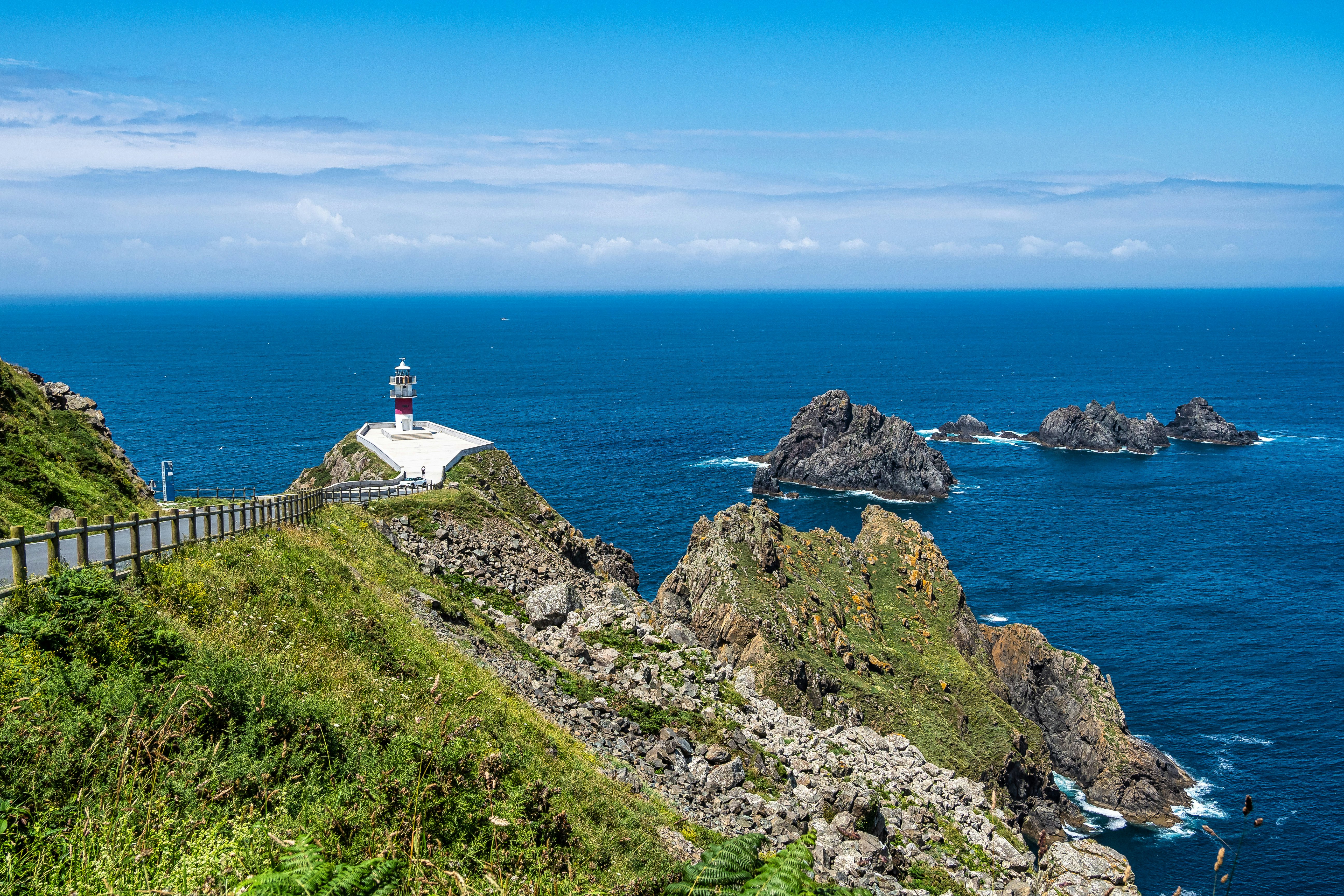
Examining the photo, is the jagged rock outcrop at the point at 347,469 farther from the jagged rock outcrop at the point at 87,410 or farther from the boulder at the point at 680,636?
the boulder at the point at 680,636

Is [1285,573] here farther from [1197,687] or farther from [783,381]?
[783,381]

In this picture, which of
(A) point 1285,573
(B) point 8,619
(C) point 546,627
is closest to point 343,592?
(B) point 8,619

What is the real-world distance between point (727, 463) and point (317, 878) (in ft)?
331

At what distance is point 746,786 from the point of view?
2311 centimetres

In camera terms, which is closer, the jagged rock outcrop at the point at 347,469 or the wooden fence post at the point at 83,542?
the wooden fence post at the point at 83,542

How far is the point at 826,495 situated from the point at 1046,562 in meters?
27.6

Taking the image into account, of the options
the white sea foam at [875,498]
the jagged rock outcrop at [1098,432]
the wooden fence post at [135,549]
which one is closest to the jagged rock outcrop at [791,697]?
the wooden fence post at [135,549]

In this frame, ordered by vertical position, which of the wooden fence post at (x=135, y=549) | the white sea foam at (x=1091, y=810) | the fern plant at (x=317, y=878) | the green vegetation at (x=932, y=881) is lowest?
the white sea foam at (x=1091, y=810)

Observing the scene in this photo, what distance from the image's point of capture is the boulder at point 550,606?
103 ft

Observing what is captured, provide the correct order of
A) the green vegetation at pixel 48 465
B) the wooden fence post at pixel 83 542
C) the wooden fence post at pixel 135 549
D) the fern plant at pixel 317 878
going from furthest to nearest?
the green vegetation at pixel 48 465
the wooden fence post at pixel 135 549
the wooden fence post at pixel 83 542
the fern plant at pixel 317 878

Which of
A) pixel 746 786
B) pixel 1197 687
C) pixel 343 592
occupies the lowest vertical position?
pixel 1197 687

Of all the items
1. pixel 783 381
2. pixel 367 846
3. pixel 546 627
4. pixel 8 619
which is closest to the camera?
Answer: pixel 367 846

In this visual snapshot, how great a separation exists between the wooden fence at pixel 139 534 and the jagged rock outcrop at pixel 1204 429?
5014 inches

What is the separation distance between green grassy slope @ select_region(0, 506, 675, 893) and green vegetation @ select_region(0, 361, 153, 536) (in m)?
12.2
